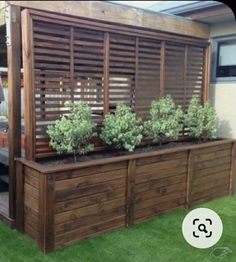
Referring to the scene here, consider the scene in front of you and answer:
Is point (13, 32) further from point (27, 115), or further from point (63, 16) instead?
point (27, 115)

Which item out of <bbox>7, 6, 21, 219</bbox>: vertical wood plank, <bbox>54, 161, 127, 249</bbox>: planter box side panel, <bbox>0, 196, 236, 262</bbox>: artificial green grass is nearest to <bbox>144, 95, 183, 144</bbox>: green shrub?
<bbox>54, 161, 127, 249</bbox>: planter box side panel

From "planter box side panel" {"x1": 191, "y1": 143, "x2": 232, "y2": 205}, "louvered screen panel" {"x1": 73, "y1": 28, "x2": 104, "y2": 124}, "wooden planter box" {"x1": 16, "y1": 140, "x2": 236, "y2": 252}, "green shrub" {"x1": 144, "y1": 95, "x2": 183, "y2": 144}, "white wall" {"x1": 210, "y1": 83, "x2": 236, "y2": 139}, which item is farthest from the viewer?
"white wall" {"x1": 210, "y1": 83, "x2": 236, "y2": 139}

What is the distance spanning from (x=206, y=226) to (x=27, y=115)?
6.82ft

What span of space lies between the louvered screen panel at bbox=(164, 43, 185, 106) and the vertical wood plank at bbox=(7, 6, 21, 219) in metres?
2.16

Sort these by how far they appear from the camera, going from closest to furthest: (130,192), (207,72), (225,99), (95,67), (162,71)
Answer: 1. (130,192)
2. (95,67)
3. (162,71)
4. (207,72)
5. (225,99)

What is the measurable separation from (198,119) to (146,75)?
1.07m

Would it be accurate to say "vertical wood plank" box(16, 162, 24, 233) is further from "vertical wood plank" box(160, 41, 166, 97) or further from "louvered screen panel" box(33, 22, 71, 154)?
"vertical wood plank" box(160, 41, 166, 97)

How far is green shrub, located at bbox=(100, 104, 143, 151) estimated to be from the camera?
371cm

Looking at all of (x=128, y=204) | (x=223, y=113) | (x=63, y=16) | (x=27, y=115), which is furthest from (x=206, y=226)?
(x=223, y=113)

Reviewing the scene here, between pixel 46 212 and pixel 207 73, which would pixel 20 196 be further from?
pixel 207 73

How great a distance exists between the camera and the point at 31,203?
3211 millimetres

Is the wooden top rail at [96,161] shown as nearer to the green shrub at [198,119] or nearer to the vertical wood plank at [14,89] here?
the vertical wood plank at [14,89]

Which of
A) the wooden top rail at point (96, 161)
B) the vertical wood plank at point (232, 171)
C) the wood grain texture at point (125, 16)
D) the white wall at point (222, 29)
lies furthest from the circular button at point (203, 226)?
the white wall at point (222, 29)

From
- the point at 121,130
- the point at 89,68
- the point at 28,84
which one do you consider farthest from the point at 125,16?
the point at 28,84
